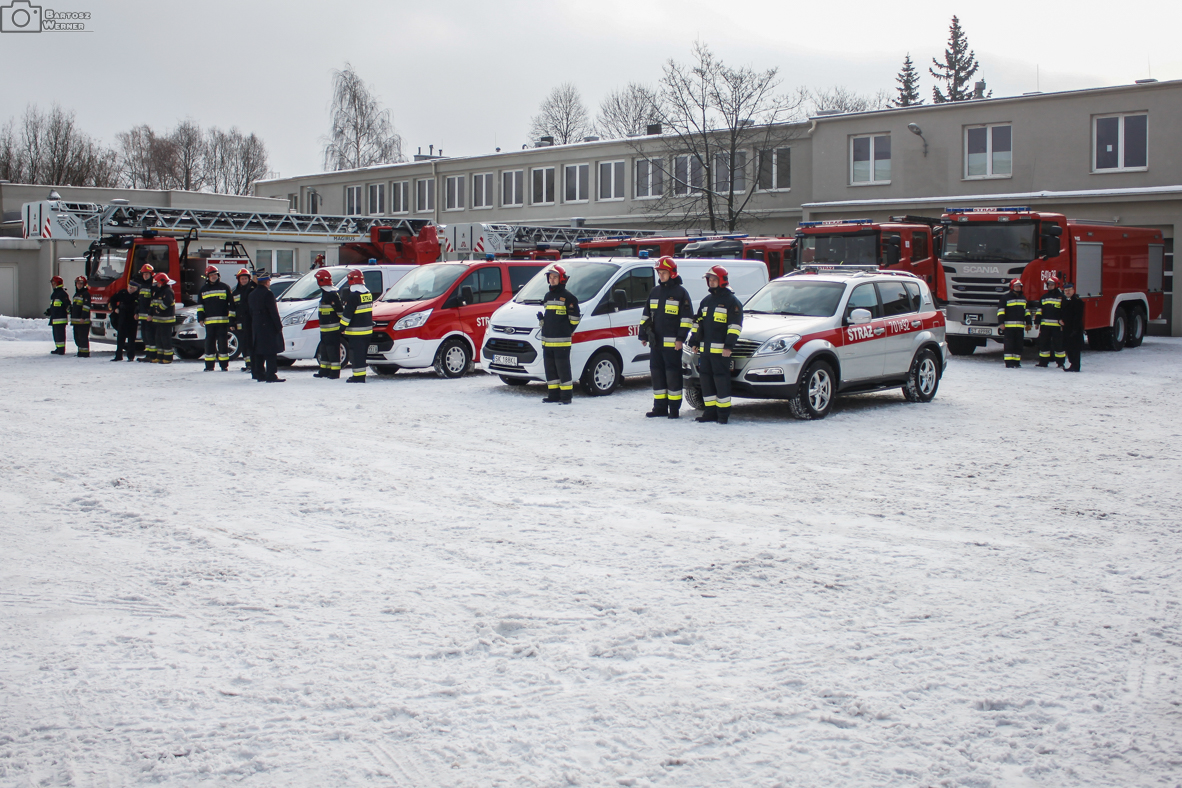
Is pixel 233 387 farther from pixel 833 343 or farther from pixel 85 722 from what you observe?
pixel 85 722

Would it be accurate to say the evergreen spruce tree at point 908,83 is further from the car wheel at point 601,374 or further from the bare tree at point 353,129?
the car wheel at point 601,374

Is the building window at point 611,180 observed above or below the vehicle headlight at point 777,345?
above

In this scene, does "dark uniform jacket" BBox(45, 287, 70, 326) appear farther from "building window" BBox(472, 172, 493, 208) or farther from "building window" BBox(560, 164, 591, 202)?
"building window" BBox(472, 172, 493, 208)

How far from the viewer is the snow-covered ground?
3.83 meters

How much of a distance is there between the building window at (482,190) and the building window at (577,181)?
15.8 ft

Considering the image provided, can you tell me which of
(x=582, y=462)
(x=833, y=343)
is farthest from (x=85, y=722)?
(x=833, y=343)

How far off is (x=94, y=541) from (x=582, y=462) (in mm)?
4257

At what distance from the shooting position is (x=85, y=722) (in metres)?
4.04

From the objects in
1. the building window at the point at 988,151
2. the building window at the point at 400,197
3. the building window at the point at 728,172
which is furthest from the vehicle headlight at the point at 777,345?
the building window at the point at 400,197

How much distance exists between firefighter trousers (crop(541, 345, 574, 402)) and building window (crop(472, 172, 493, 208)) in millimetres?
37579

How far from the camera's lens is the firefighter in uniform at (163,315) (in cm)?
2000

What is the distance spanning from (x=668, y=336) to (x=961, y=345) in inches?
492

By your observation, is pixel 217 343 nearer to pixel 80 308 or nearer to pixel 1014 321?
pixel 80 308

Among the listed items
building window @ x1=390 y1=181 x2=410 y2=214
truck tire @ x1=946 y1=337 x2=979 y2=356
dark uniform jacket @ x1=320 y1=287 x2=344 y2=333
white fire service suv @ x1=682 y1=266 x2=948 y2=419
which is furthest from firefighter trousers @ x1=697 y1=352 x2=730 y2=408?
building window @ x1=390 y1=181 x2=410 y2=214
